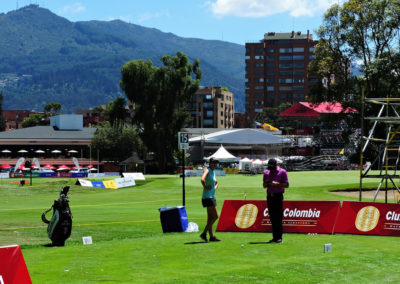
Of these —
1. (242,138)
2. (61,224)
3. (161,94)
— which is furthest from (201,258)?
(242,138)

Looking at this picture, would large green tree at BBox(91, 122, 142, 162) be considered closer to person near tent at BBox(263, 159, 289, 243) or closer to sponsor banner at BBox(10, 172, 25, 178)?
sponsor banner at BBox(10, 172, 25, 178)

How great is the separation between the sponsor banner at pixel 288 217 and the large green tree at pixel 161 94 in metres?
73.1

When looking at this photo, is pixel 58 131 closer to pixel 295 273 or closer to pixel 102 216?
pixel 102 216

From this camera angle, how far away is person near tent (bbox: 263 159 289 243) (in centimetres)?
1496

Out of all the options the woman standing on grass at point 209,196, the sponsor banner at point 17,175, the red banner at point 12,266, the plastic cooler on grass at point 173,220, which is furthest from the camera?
the sponsor banner at point 17,175

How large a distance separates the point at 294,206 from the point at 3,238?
28.7 ft

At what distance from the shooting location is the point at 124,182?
179 ft

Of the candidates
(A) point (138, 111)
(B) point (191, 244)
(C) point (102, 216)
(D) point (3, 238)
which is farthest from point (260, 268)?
(A) point (138, 111)

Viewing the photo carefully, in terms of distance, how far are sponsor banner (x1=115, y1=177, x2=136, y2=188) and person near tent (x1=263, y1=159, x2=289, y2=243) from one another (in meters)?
39.9

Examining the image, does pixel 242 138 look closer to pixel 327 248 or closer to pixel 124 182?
A: pixel 124 182

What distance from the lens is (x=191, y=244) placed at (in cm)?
1507

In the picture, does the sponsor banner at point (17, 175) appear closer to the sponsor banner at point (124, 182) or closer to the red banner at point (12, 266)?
the sponsor banner at point (124, 182)

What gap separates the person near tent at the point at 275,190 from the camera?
15.0 meters

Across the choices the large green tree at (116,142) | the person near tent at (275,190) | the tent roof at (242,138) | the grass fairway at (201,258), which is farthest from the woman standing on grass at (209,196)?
the tent roof at (242,138)
